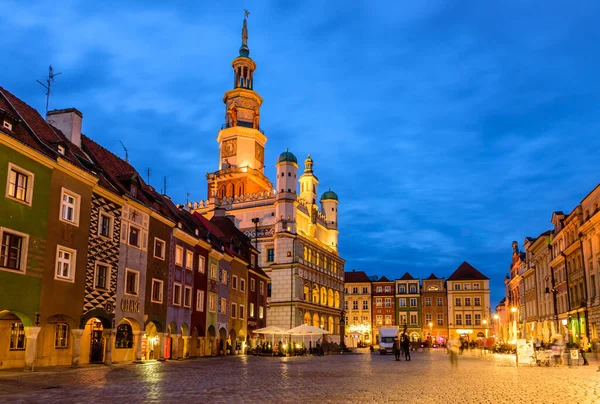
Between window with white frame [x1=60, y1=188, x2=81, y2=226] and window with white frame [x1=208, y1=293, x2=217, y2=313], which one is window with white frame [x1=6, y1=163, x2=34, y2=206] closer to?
window with white frame [x1=60, y1=188, x2=81, y2=226]

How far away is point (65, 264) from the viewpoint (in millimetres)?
28688

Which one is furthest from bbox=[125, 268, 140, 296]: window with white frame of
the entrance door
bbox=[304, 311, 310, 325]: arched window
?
bbox=[304, 311, 310, 325]: arched window

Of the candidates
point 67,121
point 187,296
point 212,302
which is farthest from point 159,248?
point 212,302

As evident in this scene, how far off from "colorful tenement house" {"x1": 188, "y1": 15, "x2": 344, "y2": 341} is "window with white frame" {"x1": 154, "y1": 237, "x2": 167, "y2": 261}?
131 ft

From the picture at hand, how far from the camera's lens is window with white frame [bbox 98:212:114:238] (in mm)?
31953

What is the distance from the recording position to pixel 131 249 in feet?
116

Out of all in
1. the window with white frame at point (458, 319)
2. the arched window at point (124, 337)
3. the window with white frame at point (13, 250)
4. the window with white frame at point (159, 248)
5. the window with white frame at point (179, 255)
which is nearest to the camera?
the window with white frame at point (13, 250)

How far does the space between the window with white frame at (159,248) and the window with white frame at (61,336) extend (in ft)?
30.6

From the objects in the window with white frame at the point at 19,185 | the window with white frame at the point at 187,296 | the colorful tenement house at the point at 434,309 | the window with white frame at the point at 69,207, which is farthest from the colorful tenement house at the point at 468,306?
the window with white frame at the point at 19,185

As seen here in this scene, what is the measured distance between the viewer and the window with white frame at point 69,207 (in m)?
28.4

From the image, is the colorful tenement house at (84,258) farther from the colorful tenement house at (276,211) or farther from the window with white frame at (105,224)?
the colorful tenement house at (276,211)

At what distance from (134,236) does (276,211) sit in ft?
163

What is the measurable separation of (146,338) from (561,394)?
28.2 m

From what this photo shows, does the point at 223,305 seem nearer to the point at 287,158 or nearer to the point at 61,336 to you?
the point at 61,336
